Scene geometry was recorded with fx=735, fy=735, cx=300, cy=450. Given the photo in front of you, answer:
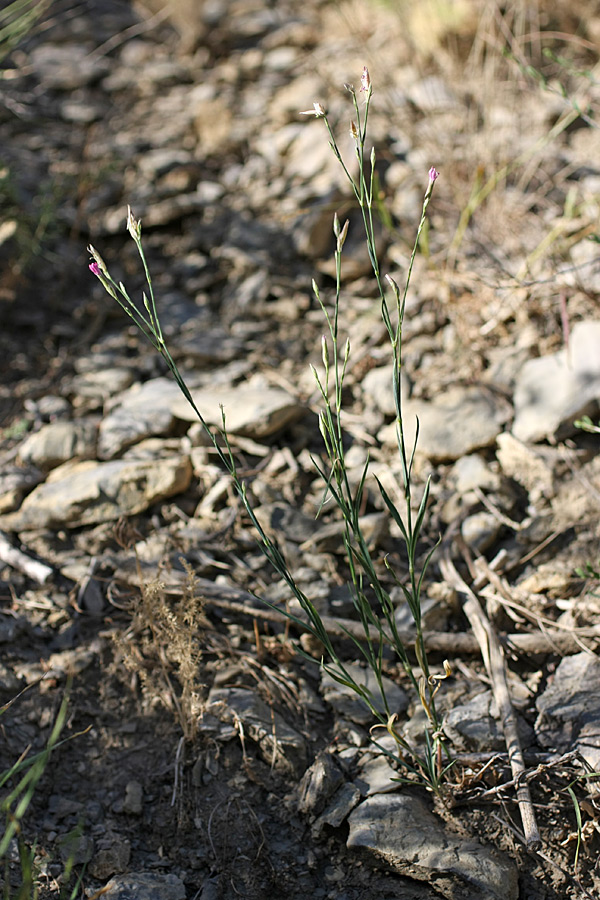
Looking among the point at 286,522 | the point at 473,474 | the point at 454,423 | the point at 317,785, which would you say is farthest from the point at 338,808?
the point at 454,423

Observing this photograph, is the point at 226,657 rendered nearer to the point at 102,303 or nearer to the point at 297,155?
the point at 102,303

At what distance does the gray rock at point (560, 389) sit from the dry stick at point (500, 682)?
22.2 inches

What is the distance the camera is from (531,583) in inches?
76.7

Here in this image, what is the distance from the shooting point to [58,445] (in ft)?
8.16

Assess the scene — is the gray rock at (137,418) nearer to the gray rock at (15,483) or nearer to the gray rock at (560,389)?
the gray rock at (15,483)

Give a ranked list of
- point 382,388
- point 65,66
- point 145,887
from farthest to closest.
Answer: point 65,66
point 382,388
point 145,887

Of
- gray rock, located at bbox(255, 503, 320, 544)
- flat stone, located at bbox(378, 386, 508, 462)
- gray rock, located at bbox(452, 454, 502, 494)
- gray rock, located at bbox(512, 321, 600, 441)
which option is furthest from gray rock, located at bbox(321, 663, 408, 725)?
gray rock, located at bbox(512, 321, 600, 441)

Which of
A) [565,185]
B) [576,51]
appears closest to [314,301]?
[565,185]

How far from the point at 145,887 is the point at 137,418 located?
1.50m

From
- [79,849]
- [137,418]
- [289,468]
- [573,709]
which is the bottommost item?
[573,709]

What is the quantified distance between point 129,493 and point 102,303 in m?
1.26

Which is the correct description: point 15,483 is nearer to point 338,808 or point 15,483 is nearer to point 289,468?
point 289,468

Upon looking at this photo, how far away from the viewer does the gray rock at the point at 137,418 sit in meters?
2.49

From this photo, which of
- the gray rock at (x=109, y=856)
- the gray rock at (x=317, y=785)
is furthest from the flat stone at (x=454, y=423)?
the gray rock at (x=109, y=856)
